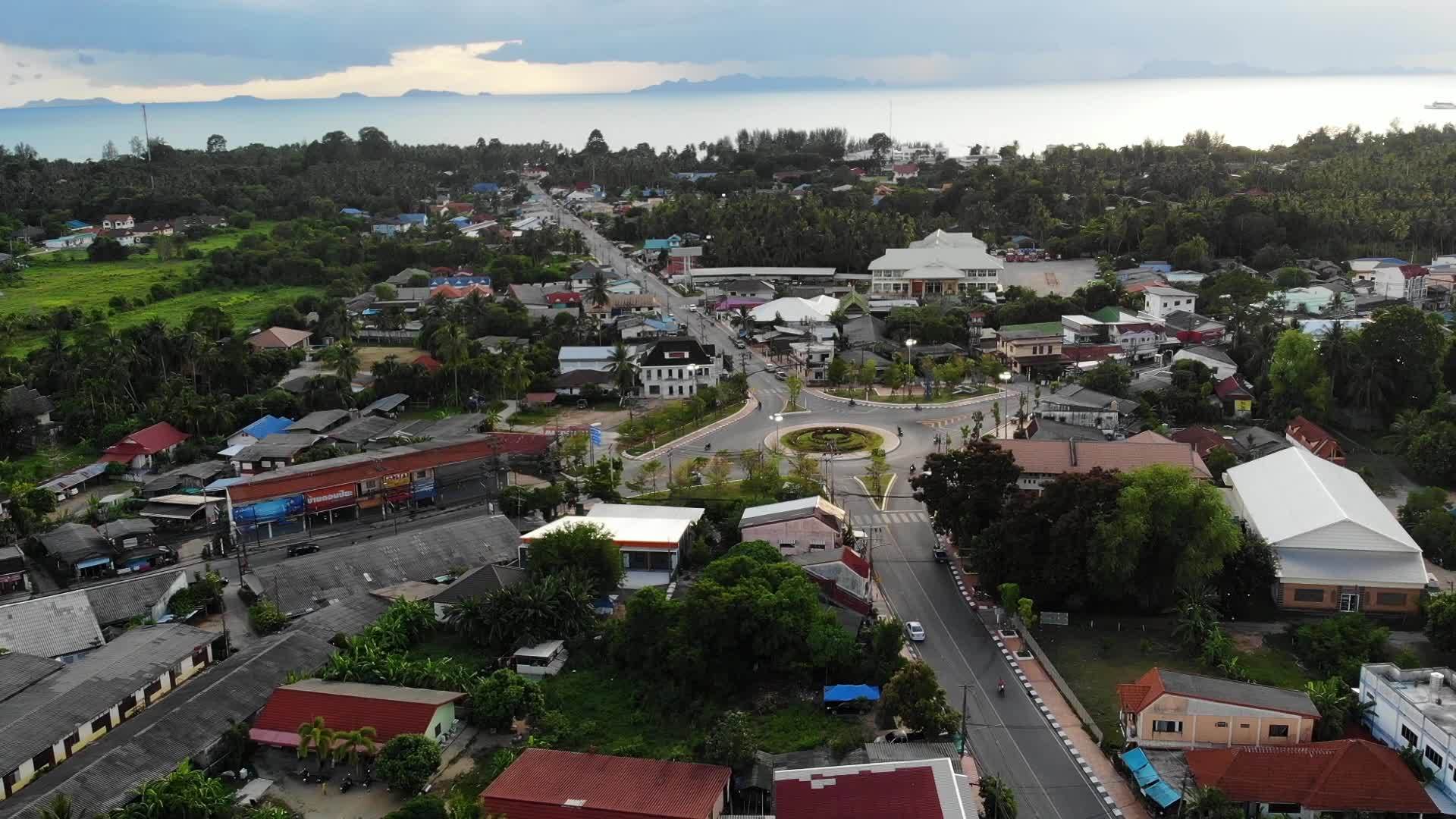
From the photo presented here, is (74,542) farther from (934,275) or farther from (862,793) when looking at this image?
(934,275)

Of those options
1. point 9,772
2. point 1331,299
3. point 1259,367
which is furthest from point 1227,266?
point 9,772

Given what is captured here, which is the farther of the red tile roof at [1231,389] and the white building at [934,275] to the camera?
the white building at [934,275]

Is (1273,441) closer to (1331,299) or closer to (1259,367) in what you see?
(1259,367)

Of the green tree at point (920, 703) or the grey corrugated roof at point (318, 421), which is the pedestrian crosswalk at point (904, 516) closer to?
the green tree at point (920, 703)

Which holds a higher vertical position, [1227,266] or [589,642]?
[1227,266]

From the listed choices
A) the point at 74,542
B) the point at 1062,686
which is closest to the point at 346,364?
the point at 74,542

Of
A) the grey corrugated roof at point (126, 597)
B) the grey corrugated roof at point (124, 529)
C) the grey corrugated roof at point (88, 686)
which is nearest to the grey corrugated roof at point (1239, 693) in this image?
the grey corrugated roof at point (88, 686)
